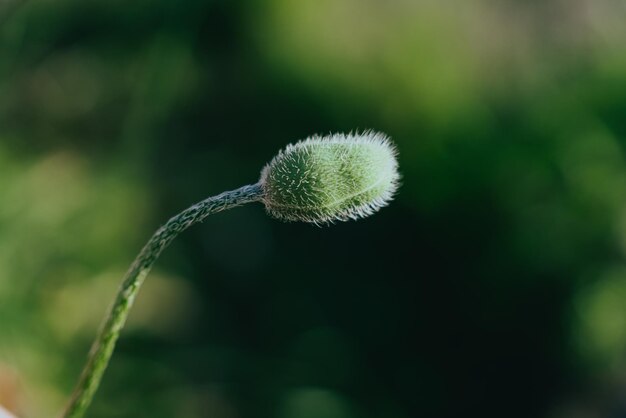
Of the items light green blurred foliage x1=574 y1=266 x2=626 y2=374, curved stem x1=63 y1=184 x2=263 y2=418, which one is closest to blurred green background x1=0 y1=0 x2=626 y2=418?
light green blurred foliage x1=574 y1=266 x2=626 y2=374

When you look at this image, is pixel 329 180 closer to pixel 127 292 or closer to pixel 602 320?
pixel 127 292

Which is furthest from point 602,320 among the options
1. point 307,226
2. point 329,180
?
point 329,180

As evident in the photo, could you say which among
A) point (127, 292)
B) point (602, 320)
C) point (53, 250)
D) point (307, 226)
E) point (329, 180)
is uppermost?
point (307, 226)

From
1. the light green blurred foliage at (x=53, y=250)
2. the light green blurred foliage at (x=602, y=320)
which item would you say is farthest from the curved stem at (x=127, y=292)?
the light green blurred foliage at (x=602, y=320)

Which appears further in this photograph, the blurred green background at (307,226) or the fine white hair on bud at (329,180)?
the blurred green background at (307,226)

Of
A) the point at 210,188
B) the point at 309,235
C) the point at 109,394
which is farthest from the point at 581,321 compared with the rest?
the point at 109,394

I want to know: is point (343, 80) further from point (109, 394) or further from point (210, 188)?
point (109, 394)

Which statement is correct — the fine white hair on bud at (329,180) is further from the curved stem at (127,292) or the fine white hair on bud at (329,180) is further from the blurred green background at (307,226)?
the blurred green background at (307,226)
